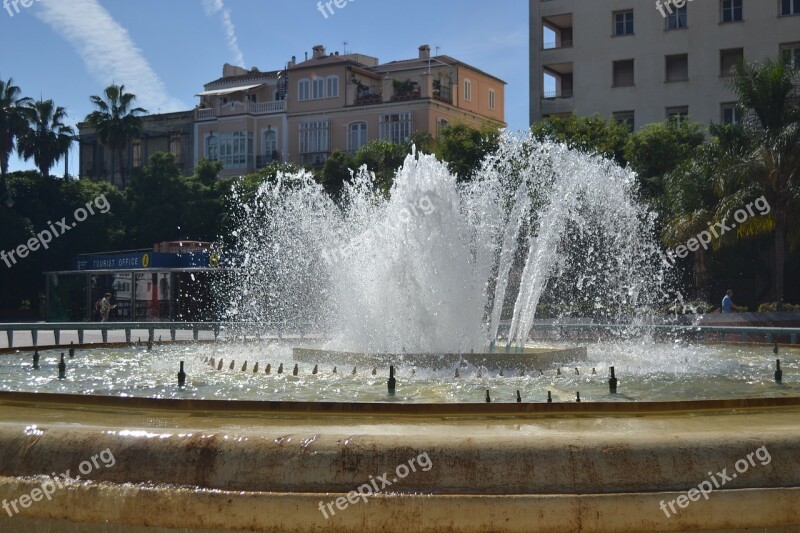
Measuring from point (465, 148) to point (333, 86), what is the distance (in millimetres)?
18759

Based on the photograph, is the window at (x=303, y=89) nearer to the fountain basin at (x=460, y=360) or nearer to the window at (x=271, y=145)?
the window at (x=271, y=145)

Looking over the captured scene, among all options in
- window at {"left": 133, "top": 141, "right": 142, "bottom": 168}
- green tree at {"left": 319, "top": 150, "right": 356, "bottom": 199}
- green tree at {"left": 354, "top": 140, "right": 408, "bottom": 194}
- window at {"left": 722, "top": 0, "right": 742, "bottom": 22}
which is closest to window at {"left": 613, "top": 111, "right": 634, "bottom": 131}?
window at {"left": 722, "top": 0, "right": 742, "bottom": 22}

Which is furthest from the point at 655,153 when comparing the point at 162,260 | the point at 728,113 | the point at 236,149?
the point at 236,149

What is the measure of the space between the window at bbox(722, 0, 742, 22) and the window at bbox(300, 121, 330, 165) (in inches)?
841

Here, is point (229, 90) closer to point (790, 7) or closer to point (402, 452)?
point (790, 7)

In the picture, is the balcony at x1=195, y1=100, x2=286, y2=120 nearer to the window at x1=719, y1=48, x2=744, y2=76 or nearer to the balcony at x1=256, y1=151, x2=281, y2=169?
the balcony at x1=256, y1=151, x2=281, y2=169

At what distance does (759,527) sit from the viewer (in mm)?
4512

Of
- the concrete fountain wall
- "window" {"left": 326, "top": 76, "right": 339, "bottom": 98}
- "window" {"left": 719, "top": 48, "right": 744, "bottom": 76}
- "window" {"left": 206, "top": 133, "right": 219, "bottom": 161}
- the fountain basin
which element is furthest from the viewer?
"window" {"left": 206, "top": 133, "right": 219, "bottom": 161}

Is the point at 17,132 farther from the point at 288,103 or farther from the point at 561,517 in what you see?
the point at 561,517

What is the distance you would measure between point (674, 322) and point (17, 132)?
37.6 meters

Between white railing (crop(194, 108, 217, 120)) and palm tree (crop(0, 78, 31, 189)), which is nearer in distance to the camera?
palm tree (crop(0, 78, 31, 189))

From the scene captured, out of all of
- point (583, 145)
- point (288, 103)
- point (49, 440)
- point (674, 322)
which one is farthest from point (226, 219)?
point (49, 440)

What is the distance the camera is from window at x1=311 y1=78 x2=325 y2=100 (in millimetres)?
52375

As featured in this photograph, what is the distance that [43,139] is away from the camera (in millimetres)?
49406
